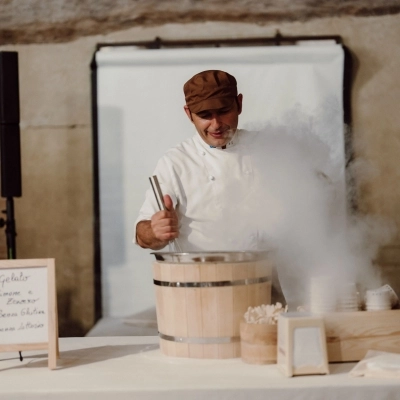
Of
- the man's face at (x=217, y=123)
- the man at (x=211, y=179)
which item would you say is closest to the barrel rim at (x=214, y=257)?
the man at (x=211, y=179)

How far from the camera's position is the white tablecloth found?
146 centimetres

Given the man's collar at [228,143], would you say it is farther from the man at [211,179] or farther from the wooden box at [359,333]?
the wooden box at [359,333]

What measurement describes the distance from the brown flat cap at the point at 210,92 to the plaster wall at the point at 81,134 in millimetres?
1686

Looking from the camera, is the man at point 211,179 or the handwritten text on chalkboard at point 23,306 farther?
the man at point 211,179

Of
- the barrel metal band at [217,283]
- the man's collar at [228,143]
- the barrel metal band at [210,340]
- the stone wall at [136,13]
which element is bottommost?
the barrel metal band at [210,340]

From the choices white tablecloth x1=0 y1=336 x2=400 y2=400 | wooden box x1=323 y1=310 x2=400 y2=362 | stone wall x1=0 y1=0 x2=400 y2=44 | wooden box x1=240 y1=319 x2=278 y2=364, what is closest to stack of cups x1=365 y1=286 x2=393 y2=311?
wooden box x1=323 y1=310 x2=400 y2=362

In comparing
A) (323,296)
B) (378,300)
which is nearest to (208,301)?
(323,296)

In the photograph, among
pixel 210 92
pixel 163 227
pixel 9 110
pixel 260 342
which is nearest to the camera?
pixel 260 342

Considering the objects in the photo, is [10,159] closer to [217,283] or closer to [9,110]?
[9,110]

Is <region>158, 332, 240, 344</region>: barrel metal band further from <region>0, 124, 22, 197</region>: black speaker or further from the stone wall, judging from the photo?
the stone wall

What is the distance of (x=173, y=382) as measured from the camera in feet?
4.95

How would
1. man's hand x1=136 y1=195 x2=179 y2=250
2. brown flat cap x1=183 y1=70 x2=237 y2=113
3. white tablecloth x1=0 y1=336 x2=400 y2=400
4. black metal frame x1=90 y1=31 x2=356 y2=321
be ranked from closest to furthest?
white tablecloth x1=0 y1=336 x2=400 y2=400 → man's hand x1=136 y1=195 x2=179 y2=250 → brown flat cap x1=183 y1=70 x2=237 y2=113 → black metal frame x1=90 y1=31 x2=356 y2=321

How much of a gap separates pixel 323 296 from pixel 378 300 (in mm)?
148

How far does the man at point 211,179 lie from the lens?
2.46 metres
